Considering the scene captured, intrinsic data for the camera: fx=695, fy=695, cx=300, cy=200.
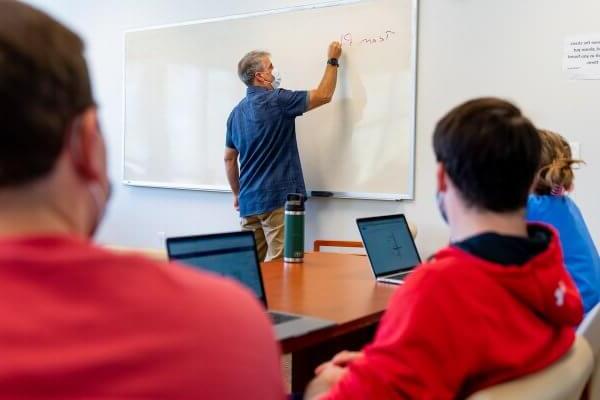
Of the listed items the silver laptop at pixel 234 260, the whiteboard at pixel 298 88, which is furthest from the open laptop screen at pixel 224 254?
the whiteboard at pixel 298 88

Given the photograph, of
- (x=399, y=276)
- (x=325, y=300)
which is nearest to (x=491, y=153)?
(x=325, y=300)

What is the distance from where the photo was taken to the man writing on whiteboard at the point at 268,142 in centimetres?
381

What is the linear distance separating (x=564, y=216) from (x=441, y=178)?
3.75ft

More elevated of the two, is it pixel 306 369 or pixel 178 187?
pixel 178 187

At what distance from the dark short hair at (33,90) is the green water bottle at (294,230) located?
187 centimetres

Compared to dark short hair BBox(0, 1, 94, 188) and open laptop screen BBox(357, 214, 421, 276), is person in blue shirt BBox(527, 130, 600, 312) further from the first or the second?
dark short hair BBox(0, 1, 94, 188)

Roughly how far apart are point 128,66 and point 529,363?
14.6 feet

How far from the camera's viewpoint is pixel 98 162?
718 mm

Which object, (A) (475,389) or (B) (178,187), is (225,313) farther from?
(B) (178,187)

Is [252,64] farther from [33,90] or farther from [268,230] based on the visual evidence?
[33,90]

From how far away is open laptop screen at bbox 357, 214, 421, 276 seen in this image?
223cm

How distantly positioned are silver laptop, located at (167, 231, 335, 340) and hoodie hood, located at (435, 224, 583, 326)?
44cm

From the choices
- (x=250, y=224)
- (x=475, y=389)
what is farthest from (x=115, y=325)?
(x=250, y=224)

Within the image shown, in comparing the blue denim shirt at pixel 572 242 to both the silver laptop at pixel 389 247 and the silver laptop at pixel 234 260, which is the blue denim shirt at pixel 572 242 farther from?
the silver laptop at pixel 234 260
